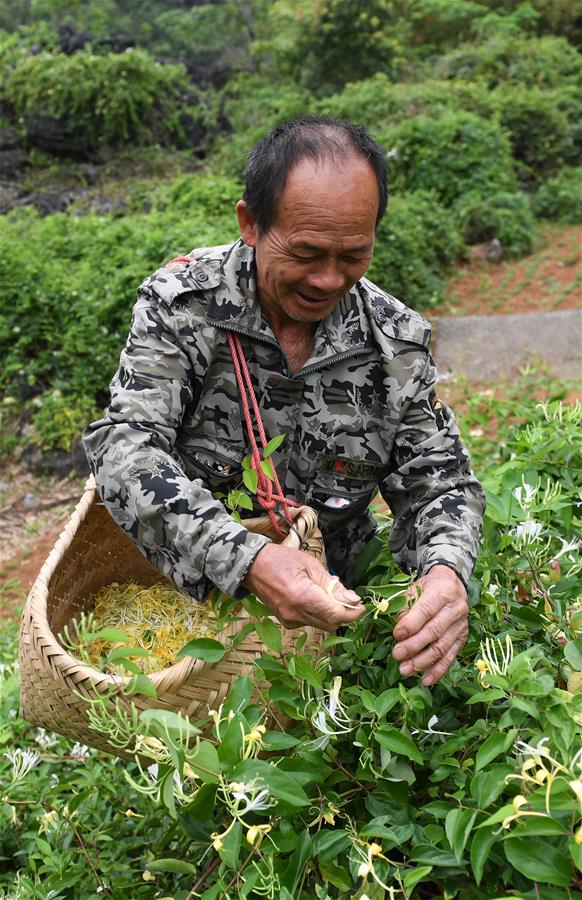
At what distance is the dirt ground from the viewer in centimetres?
454

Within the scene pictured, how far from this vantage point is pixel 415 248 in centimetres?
731

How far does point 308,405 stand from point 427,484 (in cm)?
32

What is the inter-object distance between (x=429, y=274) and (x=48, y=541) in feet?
14.2

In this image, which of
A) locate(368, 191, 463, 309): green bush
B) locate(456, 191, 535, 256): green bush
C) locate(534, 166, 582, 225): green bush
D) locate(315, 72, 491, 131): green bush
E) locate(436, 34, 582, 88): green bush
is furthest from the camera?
locate(436, 34, 582, 88): green bush

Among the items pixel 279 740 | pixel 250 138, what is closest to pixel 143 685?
pixel 279 740

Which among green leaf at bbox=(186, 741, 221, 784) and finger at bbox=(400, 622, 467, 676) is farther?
finger at bbox=(400, 622, 467, 676)

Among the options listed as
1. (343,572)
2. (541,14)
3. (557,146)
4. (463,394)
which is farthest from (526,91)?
(343,572)

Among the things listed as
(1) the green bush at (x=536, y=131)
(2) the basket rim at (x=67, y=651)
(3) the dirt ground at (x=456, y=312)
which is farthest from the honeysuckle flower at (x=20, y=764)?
(1) the green bush at (x=536, y=131)

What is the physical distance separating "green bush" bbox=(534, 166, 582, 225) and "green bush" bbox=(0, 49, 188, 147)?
198 inches

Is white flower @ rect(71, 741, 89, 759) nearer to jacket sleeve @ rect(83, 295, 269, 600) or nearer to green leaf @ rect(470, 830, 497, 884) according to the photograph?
jacket sleeve @ rect(83, 295, 269, 600)

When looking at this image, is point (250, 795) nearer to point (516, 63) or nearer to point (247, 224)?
point (247, 224)

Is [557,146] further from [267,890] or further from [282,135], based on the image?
[267,890]

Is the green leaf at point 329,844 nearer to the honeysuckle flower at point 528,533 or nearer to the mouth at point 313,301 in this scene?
the honeysuckle flower at point 528,533

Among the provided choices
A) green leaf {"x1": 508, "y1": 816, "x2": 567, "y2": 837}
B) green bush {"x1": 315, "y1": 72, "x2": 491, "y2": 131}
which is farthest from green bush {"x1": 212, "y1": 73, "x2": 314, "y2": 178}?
green leaf {"x1": 508, "y1": 816, "x2": 567, "y2": 837}
